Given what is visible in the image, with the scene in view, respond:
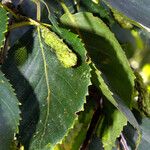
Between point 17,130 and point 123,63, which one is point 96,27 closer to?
point 123,63

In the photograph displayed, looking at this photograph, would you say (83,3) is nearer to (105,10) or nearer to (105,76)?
(105,10)

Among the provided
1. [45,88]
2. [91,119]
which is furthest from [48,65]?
[91,119]

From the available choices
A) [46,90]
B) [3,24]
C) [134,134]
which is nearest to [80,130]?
[134,134]

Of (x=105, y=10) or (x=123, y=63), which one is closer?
(x=123, y=63)

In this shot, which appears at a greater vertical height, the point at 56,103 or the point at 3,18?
the point at 3,18

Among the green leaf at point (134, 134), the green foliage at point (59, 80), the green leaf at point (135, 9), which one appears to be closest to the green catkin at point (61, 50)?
the green foliage at point (59, 80)

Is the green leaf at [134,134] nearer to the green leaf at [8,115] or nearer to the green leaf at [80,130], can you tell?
the green leaf at [80,130]
